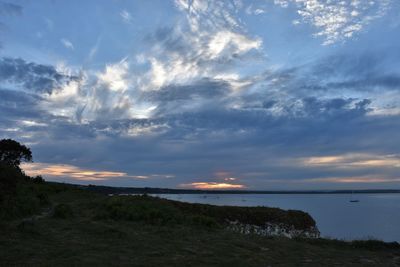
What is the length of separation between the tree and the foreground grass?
2012 inches

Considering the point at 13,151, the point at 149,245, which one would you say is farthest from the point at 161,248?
the point at 13,151

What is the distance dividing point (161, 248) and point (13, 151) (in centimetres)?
5995

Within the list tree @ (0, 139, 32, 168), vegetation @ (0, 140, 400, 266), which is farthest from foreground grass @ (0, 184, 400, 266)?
tree @ (0, 139, 32, 168)

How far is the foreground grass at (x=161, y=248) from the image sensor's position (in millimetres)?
11609

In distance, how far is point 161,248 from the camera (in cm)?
1362

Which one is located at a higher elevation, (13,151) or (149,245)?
(13,151)

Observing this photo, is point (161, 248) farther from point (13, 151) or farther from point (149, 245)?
point (13, 151)

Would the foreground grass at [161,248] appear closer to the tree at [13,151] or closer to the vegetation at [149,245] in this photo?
the vegetation at [149,245]

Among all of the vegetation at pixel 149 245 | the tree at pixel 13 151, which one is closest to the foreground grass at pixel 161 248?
the vegetation at pixel 149 245

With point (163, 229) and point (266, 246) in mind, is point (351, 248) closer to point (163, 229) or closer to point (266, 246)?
point (266, 246)

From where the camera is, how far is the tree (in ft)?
214

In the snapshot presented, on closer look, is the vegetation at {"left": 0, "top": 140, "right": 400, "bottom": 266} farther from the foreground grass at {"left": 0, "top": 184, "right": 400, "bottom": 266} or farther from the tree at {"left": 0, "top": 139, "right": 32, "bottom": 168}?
the tree at {"left": 0, "top": 139, "right": 32, "bottom": 168}

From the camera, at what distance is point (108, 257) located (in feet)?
38.8

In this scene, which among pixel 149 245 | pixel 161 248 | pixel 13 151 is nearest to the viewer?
pixel 161 248
